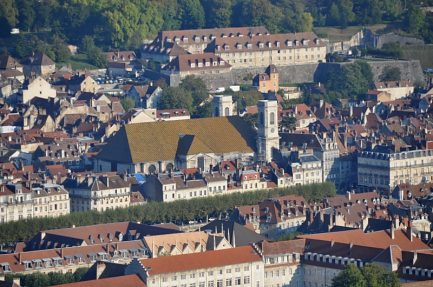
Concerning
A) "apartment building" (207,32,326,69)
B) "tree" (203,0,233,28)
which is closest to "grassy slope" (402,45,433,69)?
"apartment building" (207,32,326,69)

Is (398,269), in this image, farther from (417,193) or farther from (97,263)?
(417,193)

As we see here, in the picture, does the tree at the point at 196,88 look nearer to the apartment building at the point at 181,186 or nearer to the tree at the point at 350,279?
the apartment building at the point at 181,186

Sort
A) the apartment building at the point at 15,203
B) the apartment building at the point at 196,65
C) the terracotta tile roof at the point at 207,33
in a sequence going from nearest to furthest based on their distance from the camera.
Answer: the apartment building at the point at 15,203 < the apartment building at the point at 196,65 < the terracotta tile roof at the point at 207,33

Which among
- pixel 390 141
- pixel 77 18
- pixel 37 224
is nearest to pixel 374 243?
pixel 37 224

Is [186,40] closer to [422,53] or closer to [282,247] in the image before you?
[422,53]

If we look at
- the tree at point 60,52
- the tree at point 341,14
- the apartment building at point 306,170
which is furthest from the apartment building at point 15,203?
the tree at point 341,14

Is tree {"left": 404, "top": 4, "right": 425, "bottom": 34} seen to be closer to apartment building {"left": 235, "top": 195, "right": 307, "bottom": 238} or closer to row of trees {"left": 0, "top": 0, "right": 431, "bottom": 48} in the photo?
row of trees {"left": 0, "top": 0, "right": 431, "bottom": 48}
